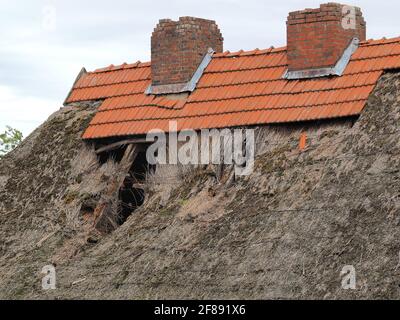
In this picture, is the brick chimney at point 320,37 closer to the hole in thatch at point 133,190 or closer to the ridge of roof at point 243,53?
the ridge of roof at point 243,53

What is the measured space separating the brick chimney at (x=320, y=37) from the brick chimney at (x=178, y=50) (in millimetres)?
1977

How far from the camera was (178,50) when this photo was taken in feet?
83.7

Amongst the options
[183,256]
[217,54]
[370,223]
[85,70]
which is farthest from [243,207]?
[85,70]

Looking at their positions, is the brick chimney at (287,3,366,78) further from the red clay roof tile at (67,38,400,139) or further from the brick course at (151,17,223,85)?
the brick course at (151,17,223,85)

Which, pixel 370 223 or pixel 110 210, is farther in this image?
pixel 110 210

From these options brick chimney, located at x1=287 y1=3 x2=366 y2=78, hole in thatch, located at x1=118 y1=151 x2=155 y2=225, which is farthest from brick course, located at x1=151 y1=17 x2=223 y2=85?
brick chimney, located at x1=287 y1=3 x2=366 y2=78

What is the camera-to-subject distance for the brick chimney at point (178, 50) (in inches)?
998

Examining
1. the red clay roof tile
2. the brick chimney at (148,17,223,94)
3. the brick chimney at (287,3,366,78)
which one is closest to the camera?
the red clay roof tile

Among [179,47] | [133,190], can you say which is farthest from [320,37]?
[133,190]

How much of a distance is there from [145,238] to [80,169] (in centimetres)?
304

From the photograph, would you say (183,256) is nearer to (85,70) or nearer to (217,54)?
(217,54)

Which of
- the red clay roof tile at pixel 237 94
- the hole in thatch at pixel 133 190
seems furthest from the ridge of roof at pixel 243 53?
the hole in thatch at pixel 133 190

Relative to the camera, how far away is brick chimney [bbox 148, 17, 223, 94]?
83.1 feet

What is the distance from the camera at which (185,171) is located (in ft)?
78.2
